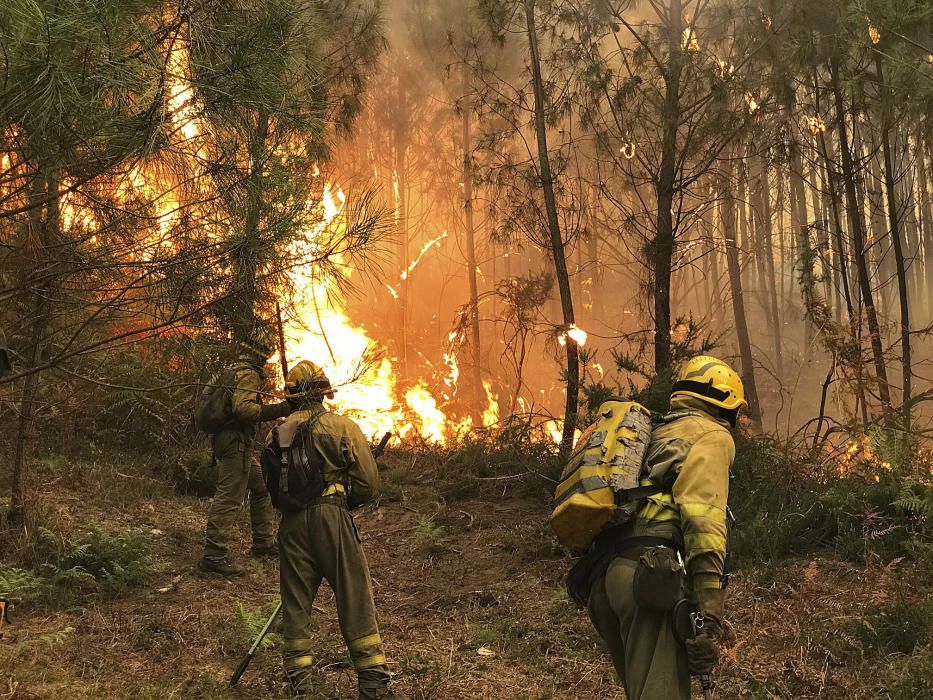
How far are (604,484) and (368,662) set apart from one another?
7.15 feet

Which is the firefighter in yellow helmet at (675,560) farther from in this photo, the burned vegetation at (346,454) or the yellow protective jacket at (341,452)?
the yellow protective jacket at (341,452)

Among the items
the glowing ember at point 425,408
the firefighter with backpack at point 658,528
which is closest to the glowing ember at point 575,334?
the glowing ember at point 425,408

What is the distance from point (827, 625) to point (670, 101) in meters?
6.37

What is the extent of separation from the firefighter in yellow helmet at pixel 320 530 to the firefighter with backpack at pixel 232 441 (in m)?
1.73

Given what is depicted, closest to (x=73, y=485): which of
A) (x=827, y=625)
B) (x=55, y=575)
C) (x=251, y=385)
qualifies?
(x=55, y=575)

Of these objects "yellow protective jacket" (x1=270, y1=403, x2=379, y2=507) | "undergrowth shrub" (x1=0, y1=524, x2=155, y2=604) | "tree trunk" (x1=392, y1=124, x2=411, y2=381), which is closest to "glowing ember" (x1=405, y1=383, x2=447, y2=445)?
"tree trunk" (x1=392, y1=124, x2=411, y2=381)

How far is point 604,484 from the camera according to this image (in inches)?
123

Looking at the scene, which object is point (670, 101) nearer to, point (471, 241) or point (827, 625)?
point (827, 625)

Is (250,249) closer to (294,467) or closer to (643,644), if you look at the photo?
(294,467)

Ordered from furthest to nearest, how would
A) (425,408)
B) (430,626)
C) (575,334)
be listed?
(425,408) < (575,334) < (430,626)

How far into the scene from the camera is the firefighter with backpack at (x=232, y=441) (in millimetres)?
6473

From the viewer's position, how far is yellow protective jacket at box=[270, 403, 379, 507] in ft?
15.6

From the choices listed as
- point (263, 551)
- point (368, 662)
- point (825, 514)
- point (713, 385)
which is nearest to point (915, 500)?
point (825, 514)

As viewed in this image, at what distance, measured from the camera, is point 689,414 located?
341 centimetres
